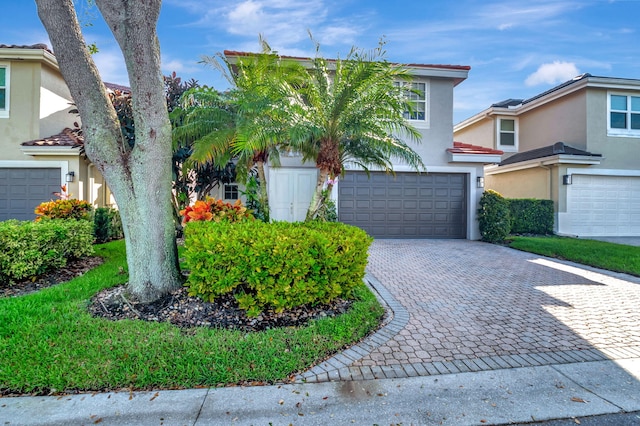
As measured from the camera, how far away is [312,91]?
5930 millimetres

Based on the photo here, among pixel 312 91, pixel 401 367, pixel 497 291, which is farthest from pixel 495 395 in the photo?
pixel 312 91

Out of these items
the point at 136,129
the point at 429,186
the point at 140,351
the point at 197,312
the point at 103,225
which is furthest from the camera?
the point at 429,186

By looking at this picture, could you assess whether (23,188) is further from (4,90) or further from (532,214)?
(532,214)

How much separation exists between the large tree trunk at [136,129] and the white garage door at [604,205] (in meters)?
14.6

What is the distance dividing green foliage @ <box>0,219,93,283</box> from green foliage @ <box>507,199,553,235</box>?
45.2ft

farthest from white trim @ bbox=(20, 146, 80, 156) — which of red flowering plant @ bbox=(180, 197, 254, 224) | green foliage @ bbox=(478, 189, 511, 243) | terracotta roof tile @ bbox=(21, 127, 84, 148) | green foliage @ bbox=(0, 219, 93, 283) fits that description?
green foliage @ bbox=(478, 189, 511, 243)

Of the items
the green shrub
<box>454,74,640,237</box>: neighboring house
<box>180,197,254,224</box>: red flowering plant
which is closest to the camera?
the green shrub

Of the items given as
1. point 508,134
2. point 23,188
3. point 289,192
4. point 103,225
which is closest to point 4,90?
point 23,188

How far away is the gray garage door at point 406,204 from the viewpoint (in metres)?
11.5

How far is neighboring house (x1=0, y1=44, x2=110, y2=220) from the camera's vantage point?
1082 centimetres

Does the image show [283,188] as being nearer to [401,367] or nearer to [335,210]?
[335,210]

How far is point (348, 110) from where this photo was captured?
18.2 ft

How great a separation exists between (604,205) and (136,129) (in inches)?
646

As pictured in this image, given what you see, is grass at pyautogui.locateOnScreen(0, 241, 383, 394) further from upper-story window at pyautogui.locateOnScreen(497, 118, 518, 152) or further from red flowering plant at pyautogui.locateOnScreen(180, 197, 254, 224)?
upper-story window at pyautogui.locateOnScreen(497, 118, 518, 152)
